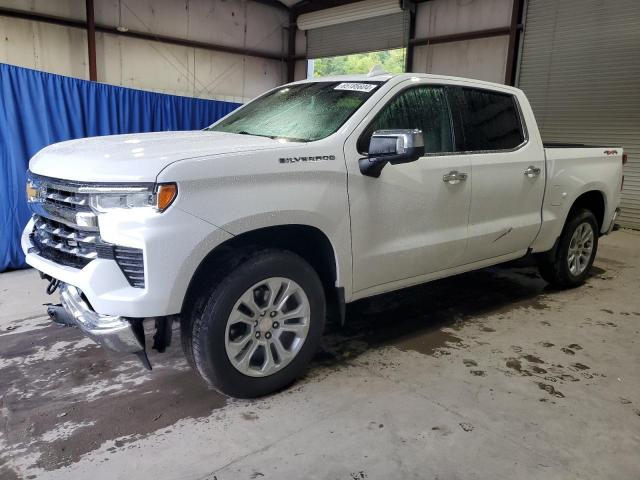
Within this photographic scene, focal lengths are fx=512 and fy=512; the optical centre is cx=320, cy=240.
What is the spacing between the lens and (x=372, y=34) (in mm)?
12547

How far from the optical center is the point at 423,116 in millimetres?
3494

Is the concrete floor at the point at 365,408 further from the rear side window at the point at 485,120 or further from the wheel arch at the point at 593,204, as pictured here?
the rear side window at the point at 485,120

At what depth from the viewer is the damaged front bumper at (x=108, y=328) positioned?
7.77 feet

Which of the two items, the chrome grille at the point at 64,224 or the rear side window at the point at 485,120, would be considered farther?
the rear side window at the point at 485,120

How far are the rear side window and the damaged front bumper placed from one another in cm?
249

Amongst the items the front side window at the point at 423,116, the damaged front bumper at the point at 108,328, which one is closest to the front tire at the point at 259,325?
the damaged front bumper at the point at 108,328

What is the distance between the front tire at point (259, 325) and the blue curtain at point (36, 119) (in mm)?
4304

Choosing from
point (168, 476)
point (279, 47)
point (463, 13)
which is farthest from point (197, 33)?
point (168, 476)

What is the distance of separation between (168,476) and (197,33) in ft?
38.6

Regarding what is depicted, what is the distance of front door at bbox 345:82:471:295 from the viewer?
120 inches

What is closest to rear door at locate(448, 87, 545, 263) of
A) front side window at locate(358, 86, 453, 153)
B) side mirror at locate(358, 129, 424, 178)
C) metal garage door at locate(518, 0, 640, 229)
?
front side window at locate(358, 86, 453, 153)

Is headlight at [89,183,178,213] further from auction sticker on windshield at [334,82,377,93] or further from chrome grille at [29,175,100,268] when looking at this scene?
auction sticker on windshield at [334,82,377,93]

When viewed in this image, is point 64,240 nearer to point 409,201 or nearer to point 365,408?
point 365,408

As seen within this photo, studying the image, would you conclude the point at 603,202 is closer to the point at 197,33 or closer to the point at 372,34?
the point at 372,34
